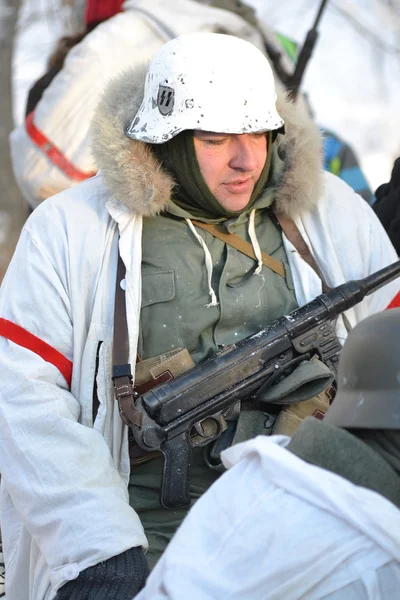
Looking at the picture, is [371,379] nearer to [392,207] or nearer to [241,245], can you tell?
[241,245]

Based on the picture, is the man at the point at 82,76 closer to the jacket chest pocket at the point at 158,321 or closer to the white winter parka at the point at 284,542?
the jacket chest pocket at the point at 158,321

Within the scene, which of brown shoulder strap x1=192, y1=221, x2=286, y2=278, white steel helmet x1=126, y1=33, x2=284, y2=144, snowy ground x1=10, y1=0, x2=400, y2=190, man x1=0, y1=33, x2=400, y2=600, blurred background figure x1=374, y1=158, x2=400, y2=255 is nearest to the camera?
man x1=0, y1=33, x2=400, y2=600

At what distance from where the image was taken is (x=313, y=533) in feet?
6.17

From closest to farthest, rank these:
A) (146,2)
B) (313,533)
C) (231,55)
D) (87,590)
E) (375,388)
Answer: (313,533)
(375,388)
(87,590)
(231,55)
(146,2)

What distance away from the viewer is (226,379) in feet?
10.9

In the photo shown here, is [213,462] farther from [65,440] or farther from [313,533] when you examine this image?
[313,533]

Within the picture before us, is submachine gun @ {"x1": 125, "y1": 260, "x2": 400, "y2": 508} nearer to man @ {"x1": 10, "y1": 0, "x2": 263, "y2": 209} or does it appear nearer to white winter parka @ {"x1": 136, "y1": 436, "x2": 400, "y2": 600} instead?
white winter parka @ {"x1": 136, "y1": 436, "x2": 400, "y2": 600}

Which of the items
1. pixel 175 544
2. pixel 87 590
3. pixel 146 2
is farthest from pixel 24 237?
pixel 146 2

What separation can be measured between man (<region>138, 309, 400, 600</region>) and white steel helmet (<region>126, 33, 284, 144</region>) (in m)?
1.45

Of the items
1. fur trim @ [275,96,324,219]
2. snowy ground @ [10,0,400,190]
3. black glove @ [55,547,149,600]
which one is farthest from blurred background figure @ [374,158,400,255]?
snowy ground @ [10,0,400,190]

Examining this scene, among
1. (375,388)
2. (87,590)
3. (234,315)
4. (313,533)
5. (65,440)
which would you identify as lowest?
(87,590)

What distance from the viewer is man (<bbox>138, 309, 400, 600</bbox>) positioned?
186 cm

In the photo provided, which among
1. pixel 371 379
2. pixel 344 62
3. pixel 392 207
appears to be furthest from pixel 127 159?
pixel 344 62

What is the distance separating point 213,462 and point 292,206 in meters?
0.92
